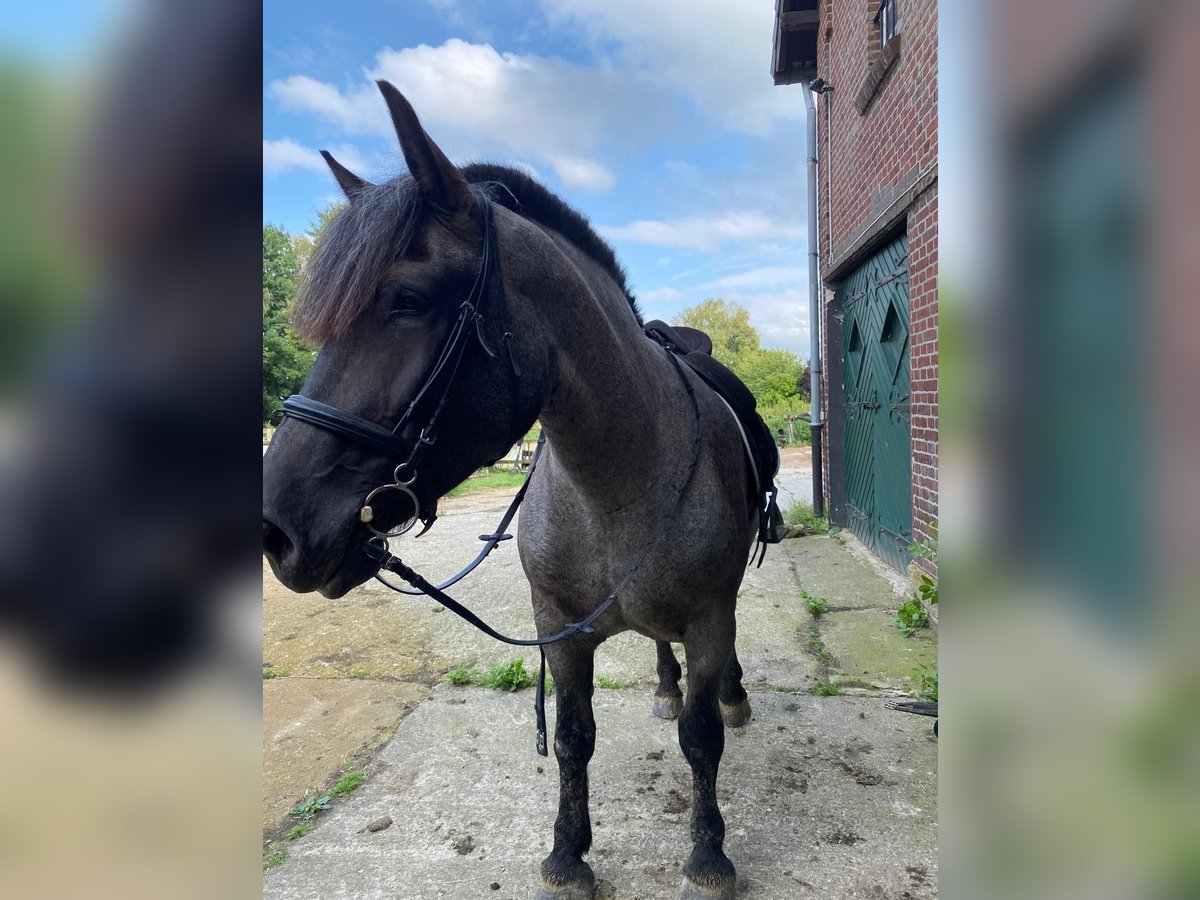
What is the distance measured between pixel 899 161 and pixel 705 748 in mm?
4017

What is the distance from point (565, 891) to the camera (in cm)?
202

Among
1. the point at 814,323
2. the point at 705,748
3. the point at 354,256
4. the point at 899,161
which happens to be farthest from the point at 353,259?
the point at 814,323

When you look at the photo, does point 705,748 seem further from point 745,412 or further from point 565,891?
point 745,412

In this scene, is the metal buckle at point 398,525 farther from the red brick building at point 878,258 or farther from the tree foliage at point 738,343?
the tree foliage at point 738,343

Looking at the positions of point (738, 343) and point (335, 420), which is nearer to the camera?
point (335, 420)

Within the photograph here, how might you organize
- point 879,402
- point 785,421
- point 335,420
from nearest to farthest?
1. point 335,420
2. point 879,402
3. point 785,421

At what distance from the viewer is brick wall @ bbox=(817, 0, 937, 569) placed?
3818mm

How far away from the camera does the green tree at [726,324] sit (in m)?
46.6

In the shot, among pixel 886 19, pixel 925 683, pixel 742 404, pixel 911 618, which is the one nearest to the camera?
pixel 742 404

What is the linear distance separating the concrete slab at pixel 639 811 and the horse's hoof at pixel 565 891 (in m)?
0.07
